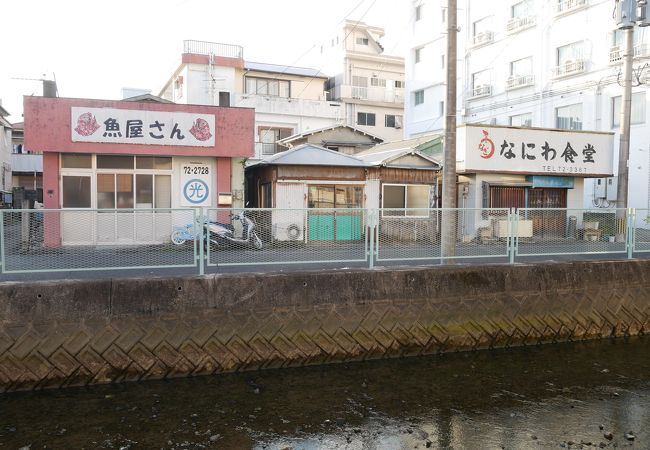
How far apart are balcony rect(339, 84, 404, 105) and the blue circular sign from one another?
23.1 meters

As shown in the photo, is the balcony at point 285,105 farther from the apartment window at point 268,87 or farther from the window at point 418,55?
the window at point 418,55

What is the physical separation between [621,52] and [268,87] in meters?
18.1

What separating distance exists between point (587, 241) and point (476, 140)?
27.8 feet

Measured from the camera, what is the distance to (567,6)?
1002 inches

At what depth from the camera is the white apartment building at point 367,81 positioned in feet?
124

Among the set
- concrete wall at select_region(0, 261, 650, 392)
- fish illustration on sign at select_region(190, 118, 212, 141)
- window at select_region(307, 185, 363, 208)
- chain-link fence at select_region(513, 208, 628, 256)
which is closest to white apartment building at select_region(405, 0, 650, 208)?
window at select_region(307, 185, 363, 208)

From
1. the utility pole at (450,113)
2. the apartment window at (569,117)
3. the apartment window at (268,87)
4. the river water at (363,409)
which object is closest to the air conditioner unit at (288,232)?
the river water at (363,409)

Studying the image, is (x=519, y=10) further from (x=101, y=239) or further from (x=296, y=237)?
(x=101, y=239)

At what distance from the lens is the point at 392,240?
9180 millimetres

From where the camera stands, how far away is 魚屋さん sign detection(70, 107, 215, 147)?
1484 cm

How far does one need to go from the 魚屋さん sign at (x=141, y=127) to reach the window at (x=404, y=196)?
5.83m

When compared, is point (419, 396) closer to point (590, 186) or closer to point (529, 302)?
point (529, 302)

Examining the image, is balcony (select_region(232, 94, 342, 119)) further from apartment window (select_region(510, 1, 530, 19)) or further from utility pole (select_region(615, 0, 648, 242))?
utility pole (select_region(615, 0, 648, 242))

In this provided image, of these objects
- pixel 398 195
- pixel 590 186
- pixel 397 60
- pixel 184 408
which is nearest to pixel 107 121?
pixel 398 195
